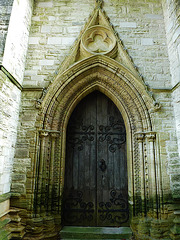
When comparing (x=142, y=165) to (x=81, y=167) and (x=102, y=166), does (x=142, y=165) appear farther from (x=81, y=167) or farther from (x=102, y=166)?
(x=81, y=167)

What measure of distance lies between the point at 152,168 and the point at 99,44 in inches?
121

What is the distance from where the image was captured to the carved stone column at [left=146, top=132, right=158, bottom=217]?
3.36 metres

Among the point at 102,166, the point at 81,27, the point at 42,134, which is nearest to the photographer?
the point at 42,134

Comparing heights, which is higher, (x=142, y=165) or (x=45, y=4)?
(x=45, y=4)

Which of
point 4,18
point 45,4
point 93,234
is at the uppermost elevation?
point 45,4

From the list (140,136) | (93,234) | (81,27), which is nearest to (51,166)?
(93,234)

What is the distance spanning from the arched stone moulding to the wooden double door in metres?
0.27

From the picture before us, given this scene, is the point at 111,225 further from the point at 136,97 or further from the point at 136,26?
the point at 136,26

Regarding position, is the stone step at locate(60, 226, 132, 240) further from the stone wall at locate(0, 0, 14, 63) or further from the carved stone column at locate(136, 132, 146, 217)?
the stone wall at locate(0, 0, 14, 63)

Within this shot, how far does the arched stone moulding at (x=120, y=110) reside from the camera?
136 inches

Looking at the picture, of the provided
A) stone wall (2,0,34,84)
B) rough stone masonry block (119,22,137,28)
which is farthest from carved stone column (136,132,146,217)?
stone wall (2,0,34,84)

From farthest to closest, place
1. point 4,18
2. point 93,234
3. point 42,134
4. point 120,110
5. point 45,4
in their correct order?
point 45,4
point 120,110
point 42,134
point 93,234
point 4,18

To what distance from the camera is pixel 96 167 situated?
4.00 metres

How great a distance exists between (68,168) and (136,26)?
149 inches
